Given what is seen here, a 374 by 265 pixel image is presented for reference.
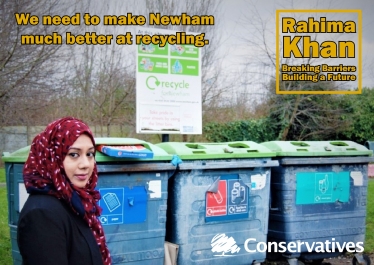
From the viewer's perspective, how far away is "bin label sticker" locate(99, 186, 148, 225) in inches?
161

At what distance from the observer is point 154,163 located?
434 cm

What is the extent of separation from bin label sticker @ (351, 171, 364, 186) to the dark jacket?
13.9ft

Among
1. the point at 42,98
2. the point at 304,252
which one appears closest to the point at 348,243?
the point at 304,252

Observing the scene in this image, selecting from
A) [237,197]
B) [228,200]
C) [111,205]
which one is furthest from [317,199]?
[111,205]

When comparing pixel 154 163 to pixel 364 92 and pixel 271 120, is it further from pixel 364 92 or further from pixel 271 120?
pixel 364 92

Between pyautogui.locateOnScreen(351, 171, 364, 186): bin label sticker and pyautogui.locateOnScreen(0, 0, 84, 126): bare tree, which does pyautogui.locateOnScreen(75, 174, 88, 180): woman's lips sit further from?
pyautogui.locateOnScreen(0, 0, 84, 126): bare tree

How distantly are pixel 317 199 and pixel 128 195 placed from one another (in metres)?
2.26

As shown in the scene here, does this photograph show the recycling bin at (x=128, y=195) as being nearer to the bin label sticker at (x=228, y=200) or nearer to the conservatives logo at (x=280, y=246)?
the bin label sticker at (x=228, y=200)

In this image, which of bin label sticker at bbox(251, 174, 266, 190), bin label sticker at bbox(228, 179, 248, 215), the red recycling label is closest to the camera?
the red recycling label

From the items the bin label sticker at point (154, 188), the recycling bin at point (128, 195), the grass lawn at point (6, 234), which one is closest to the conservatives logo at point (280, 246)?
the recycling bin at point (128, 195)

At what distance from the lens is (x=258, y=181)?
5004 mm

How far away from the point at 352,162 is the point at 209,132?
1223 cm

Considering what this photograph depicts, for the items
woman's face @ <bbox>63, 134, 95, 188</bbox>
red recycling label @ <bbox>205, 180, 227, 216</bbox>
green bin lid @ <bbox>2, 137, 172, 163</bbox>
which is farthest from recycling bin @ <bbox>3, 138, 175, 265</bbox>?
woman's face @ <bbox>63, 134, 95, 188</bbox>

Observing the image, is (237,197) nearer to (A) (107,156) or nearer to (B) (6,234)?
(A) (107,156)
